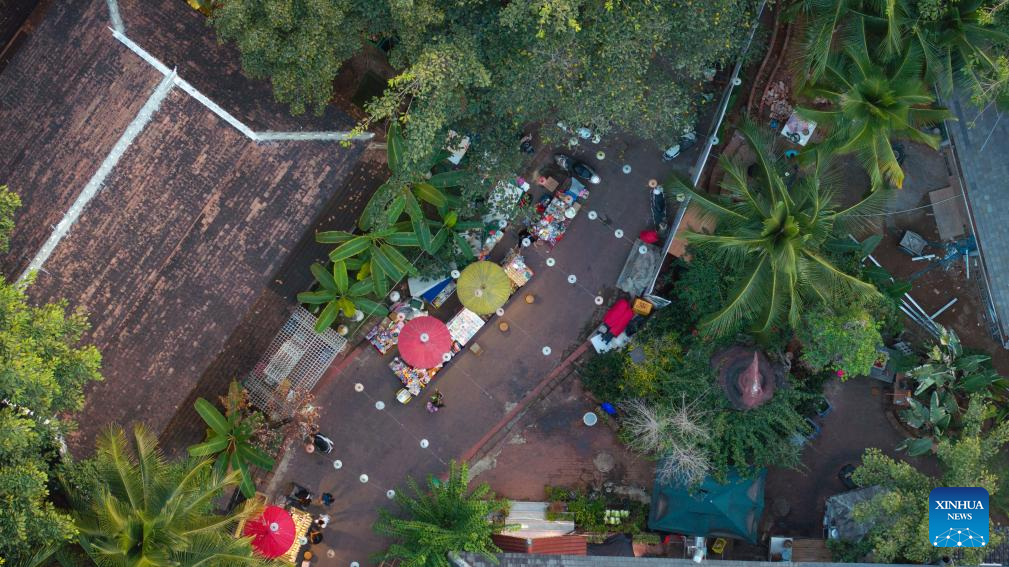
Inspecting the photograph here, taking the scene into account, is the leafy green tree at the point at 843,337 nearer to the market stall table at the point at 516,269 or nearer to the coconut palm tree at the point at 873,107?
the coconut palm tree at the point at 873,107

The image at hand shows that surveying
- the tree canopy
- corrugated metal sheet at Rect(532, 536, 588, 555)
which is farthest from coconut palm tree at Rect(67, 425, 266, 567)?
the tree canopy

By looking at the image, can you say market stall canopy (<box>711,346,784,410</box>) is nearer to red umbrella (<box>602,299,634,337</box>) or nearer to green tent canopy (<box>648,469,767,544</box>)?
green tent canopy (<box>648,469,767,544</box>)

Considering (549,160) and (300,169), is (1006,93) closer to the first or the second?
(549,160)

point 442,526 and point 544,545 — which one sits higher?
point 544,545

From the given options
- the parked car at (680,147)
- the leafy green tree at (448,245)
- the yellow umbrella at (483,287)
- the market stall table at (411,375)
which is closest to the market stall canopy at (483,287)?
the yellow umbrella at (483,287)

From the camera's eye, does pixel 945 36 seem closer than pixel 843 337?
Yes

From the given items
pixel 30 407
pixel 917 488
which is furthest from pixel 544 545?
pixel 30 407

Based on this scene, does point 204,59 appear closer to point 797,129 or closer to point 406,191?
point 406,191

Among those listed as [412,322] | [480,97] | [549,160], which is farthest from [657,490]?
[480,97]

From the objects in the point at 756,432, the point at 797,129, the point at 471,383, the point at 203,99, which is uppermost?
the point at 797,129
